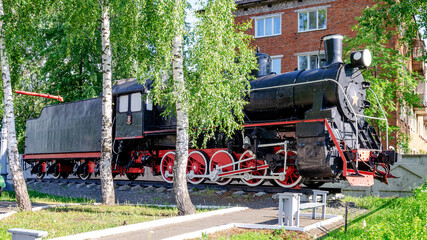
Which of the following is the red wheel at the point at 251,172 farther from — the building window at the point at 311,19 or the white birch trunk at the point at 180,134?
the building window at the point at 311,19

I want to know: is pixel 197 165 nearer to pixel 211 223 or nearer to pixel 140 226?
pixel 211 223

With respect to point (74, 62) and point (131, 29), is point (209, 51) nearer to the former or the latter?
point (131, 29)

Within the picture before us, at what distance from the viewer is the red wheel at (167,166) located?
43.2 ft

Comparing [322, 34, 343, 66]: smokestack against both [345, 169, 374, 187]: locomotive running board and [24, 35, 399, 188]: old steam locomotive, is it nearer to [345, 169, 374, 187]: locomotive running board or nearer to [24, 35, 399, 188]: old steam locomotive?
[24, 35, 399, 188]: old steam locomotive

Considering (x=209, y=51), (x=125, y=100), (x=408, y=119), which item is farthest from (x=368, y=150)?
(x=408, y=119)

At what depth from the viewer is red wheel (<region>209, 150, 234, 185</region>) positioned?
39.0 ft

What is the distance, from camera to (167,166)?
43.9 ft

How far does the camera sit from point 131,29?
357 inches


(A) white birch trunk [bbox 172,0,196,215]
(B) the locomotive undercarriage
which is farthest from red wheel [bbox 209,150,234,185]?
(A) white birch trunk [bbox 172,0,196,215]

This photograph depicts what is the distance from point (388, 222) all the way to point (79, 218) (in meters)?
5.45

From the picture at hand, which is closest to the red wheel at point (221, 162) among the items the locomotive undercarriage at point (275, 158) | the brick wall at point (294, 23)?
the locomotive undercarriage at point (275, 158)

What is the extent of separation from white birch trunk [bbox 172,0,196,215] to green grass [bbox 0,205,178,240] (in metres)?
0.41

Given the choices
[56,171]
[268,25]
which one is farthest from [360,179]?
[268,25]

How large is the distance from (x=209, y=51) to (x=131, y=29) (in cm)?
213
